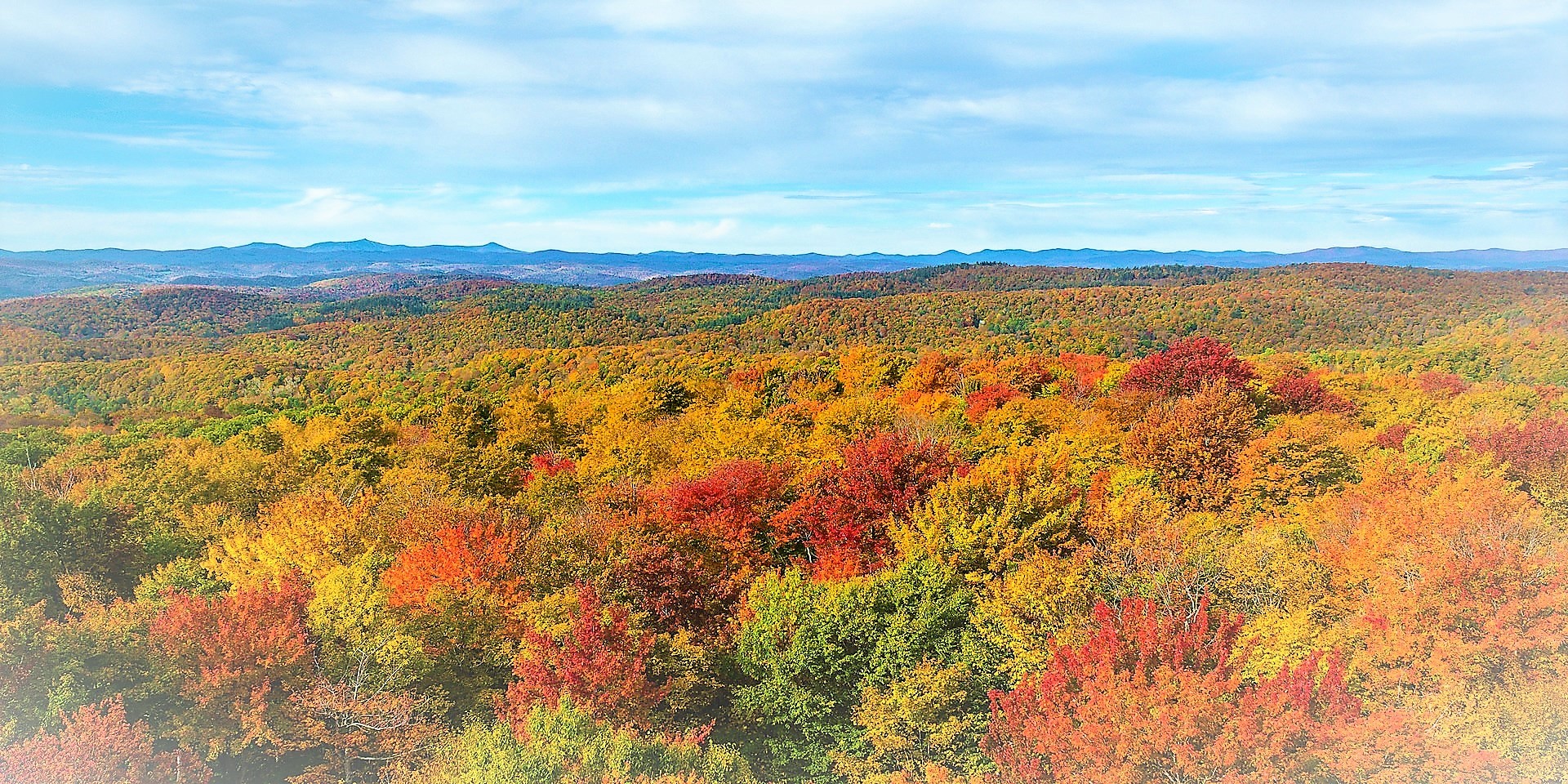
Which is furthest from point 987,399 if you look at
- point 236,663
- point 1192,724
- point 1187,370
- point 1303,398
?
point 236,663

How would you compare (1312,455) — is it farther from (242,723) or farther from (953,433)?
(242,723)

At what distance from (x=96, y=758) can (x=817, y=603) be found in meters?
Answer: 14.5

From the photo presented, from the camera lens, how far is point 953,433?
130 feet

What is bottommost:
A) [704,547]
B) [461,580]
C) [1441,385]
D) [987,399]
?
[704,547]

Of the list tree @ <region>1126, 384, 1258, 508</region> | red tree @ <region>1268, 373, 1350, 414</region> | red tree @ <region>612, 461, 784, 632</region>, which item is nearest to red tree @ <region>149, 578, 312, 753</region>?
red tree @ <region>612, 461, 784, 632</region>

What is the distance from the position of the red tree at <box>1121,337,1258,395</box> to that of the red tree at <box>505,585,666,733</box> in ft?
103

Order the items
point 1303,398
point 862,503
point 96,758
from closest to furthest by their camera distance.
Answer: point 96,758
point 862,503
point 1303,398

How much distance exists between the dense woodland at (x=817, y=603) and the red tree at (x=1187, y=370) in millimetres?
379

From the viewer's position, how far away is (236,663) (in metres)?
18.4

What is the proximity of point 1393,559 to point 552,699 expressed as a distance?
19.6 m

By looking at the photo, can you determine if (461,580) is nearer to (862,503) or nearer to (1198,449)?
(862,503)

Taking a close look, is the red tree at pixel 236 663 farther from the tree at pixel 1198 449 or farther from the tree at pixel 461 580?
the tree at pixel 1198 449

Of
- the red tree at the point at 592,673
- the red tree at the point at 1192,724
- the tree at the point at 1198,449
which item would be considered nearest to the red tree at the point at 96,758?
the red tree at the point at 592,673

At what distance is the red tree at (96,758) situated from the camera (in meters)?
15.0
